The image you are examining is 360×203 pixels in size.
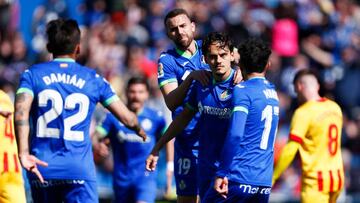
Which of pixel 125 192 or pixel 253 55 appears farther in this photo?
pixel 125 192

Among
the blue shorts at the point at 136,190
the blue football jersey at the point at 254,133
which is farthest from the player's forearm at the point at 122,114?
the blue shorts at the point at 136,190

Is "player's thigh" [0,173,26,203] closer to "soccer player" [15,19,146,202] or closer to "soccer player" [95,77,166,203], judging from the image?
"soccer player" [15,19,146,202]

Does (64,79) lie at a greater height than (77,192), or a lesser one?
greater

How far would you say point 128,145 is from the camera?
1520cm

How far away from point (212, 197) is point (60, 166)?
1659 millimetres

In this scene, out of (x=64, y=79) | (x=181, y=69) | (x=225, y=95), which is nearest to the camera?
(x=225, y=95)

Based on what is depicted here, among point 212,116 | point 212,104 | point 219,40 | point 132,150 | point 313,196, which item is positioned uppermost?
point 219,40

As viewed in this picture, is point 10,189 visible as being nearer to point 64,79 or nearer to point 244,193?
point 64,79

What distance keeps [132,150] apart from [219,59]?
4872mm

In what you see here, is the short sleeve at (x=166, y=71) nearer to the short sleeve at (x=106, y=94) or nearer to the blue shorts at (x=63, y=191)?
the short sleeve at (x=106, y=94)

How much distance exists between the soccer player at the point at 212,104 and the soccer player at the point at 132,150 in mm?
3925

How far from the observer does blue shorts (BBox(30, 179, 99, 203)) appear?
11023 mm

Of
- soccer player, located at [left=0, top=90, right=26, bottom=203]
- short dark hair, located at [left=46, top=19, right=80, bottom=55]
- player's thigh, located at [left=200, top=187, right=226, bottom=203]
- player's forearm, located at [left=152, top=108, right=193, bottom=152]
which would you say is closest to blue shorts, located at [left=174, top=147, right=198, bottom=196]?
player's forearm, located at [left=152, top=108, right=193, bottom=152]

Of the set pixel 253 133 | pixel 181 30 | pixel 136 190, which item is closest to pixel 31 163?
pixel 253 133
